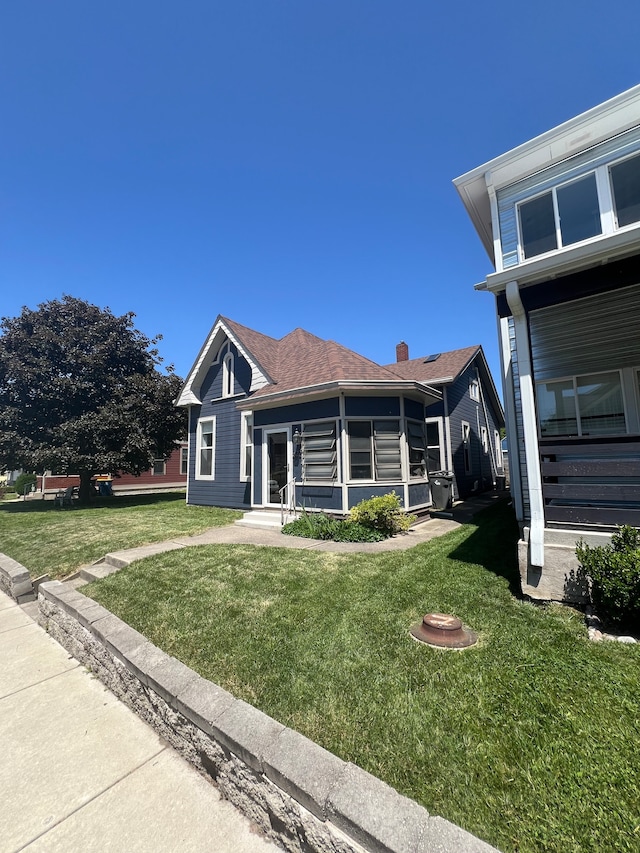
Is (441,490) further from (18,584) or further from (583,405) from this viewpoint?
(18,584)

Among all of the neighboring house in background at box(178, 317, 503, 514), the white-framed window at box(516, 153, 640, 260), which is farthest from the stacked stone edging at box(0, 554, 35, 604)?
the white-framed window at box(516, 153, 640, 260)

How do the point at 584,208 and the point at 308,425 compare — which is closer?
the point at 584,208

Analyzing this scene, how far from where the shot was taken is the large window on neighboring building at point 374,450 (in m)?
9.05

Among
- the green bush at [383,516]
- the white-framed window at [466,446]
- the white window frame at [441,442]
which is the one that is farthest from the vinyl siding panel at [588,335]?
the white-framed window at [466,446]

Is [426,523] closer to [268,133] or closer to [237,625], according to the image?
[237,625]

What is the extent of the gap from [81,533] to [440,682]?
8914 mm

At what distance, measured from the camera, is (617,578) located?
11.4 feet

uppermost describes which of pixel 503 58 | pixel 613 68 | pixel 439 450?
pixel 503 58

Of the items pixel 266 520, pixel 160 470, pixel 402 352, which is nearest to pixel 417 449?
pixel 266 520

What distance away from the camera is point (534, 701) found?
2.55 metres

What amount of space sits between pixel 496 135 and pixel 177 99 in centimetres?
770

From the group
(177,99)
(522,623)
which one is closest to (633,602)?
(522,623)

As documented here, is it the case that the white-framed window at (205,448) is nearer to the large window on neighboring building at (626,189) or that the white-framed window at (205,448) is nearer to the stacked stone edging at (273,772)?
the stacked stone edging at (273,772)

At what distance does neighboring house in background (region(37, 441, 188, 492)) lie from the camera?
2567 centimetres
